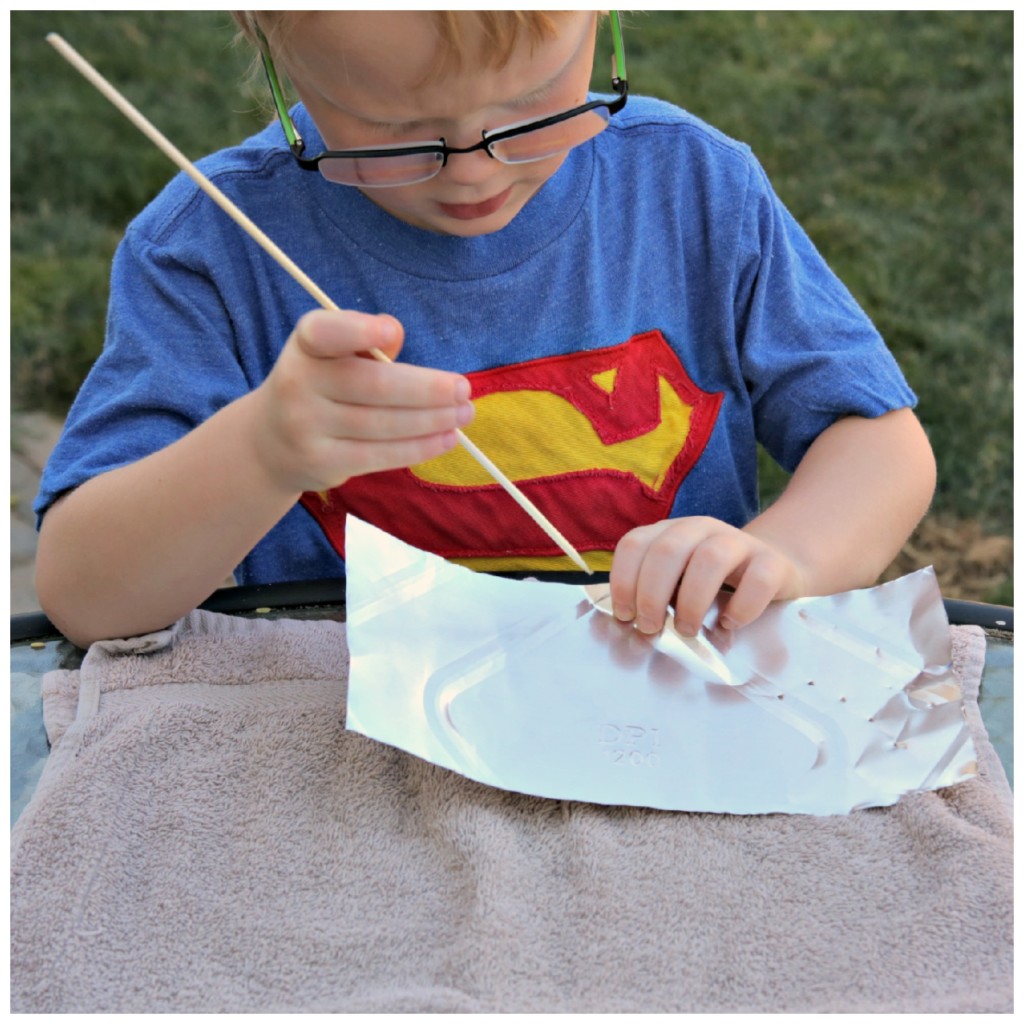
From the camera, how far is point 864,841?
0.64 m

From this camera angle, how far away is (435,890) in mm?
612

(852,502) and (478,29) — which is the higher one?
(478,29)

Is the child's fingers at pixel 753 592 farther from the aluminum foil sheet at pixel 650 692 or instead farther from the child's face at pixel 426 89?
the child's face at pixel 426 89

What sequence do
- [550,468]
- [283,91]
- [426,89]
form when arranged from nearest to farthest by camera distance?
[426,89] → [283,91] → [550,468]

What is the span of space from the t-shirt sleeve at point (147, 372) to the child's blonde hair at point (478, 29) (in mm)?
202

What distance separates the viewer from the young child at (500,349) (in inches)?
28.4

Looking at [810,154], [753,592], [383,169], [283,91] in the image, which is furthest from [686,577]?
[810,154]

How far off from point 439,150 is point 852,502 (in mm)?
376

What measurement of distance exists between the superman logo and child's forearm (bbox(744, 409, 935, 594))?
4.7 inches

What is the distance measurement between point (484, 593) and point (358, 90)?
307 mm

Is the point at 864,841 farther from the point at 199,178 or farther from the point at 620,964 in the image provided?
the point at 199,178

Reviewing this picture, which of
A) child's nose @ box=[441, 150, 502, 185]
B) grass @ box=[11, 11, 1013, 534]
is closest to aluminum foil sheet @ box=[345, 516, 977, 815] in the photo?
child's nose @ box=[441, 150, 502, 185]

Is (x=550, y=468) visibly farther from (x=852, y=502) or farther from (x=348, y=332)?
(x=348, y=332)

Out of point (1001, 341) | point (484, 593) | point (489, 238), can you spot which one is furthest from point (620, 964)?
point (1001, 341)
